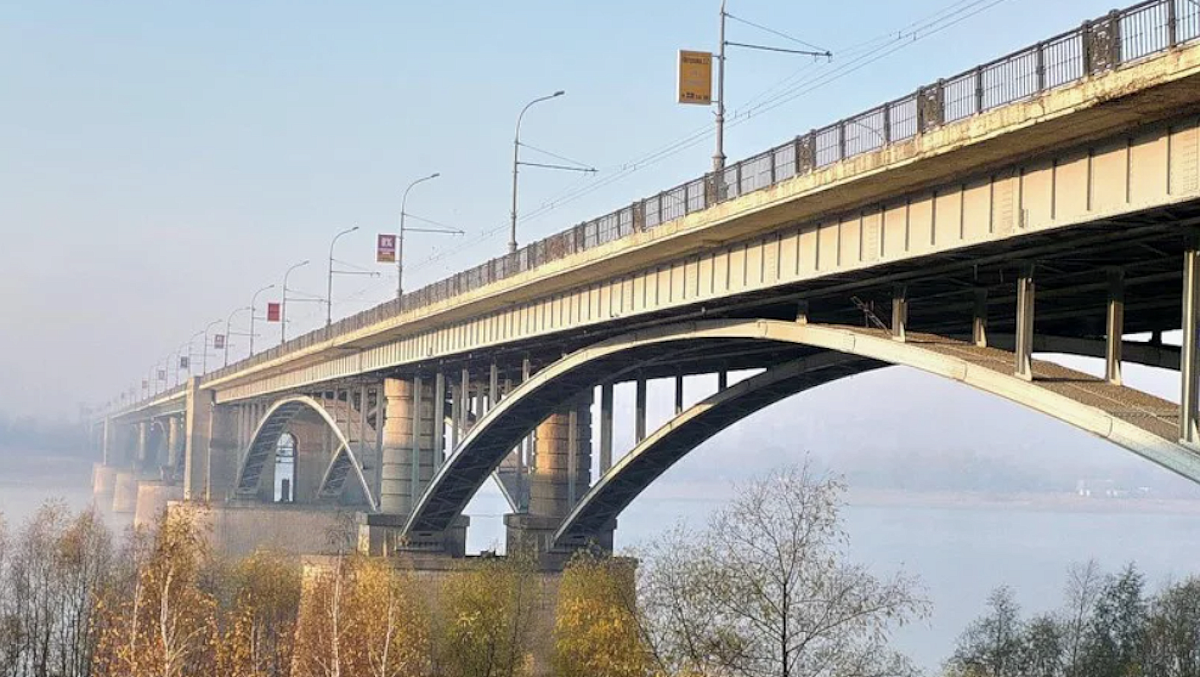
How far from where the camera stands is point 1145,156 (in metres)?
15.8

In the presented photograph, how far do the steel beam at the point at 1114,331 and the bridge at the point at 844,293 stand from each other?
0.03m

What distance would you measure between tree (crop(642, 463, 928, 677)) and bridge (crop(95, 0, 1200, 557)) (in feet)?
8.97

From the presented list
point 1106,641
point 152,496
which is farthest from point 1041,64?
point 152,496

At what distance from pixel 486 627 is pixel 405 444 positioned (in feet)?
64.2

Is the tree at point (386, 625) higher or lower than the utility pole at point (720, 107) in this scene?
lower

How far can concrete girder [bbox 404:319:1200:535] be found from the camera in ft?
53.4

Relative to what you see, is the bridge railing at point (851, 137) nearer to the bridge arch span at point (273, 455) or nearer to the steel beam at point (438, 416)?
the steel beam at point (438, 416)

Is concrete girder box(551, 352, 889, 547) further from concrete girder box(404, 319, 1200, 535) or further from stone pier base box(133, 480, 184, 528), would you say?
stone pier base box(133, 480, 184, 528)

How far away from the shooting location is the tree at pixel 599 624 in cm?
2730

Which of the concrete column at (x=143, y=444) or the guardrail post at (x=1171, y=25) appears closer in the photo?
the guardrail post at (x=1171, y=25)

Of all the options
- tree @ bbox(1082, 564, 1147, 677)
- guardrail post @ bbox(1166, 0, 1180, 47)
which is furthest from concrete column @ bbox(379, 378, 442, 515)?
guardrail post @ bbox(1166, 0, 1180, 47)

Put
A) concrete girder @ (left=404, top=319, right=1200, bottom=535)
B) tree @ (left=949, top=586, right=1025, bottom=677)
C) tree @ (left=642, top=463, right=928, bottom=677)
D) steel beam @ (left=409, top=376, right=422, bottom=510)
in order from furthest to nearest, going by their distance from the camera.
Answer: steel beam @ (left=409, top=376, right=422, bottom=510) → tree @ (left=949, top=586, right=1025, bottom=677) → tree @ (left=642, top=463, right=928, bottom=677) → concrete girder @ (left=404, top=319, right=1200, bottom=535)

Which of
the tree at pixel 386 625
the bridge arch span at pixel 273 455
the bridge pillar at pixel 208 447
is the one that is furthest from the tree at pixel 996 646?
the bridge pillar at pixel 208 447

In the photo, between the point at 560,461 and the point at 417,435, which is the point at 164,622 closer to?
the point at 560,461
